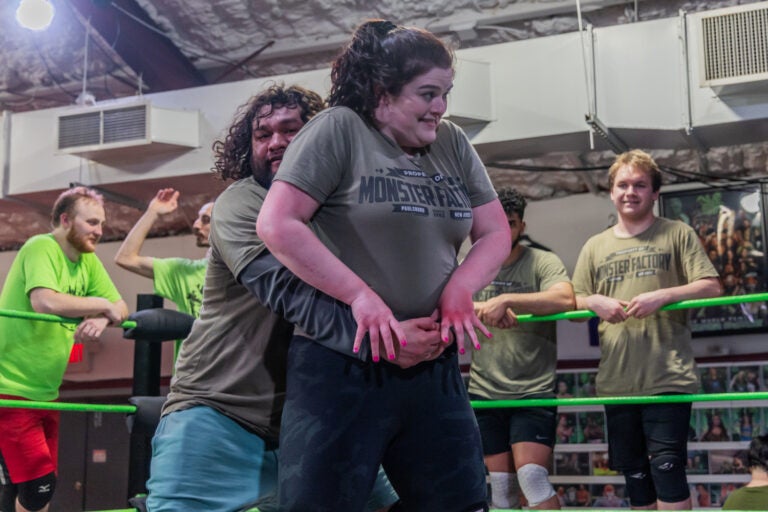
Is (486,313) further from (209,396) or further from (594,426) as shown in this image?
(594,426)

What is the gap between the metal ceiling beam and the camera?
622 cm

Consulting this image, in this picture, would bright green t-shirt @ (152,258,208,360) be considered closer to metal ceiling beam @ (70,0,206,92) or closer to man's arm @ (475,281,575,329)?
man's arm @ (475,281,575,329)

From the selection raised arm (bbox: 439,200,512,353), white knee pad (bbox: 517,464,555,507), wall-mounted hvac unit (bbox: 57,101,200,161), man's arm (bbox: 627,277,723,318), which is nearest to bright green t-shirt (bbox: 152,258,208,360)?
wall-mounted hvac unit (bbox: 57,101,200,161)

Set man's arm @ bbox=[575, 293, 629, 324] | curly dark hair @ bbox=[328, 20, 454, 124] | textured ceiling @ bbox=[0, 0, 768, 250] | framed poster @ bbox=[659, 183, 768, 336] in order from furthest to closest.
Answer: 1. textured ceiling @ bbox=[0, 0, 768, 250]
2. framed poster @ bbox=[659, 183, 768, 336]
3. man's arm @ bbox=[575, 293, 629, 324]
4. curly dark hair @ bbox=[328, 20, 454, 124]

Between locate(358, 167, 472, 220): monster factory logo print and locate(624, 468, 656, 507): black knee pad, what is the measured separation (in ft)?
6.77

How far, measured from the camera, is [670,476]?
3334mm

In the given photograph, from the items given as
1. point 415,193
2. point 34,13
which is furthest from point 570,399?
point 34,13

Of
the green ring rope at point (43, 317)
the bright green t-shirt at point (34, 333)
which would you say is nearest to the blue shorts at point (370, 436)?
the green ring rope at point (43, 317)

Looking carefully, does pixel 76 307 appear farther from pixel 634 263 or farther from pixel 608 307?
pixel 634 263

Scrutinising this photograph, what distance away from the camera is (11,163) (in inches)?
251

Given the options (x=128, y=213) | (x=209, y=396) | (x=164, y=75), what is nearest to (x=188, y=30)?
(x=164, y=75)

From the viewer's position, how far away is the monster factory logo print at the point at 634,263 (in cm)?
357

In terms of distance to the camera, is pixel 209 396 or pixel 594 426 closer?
pixel 209 396

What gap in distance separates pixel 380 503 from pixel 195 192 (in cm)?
457
